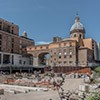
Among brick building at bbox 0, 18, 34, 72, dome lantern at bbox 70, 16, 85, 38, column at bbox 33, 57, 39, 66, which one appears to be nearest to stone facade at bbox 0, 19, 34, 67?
brick building at bbox 0, 18, 34, 72

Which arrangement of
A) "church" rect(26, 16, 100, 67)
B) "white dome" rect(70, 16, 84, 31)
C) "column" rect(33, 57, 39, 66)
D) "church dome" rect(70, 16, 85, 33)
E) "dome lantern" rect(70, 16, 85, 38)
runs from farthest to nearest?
"white dome" rect(70, 16, 84, 31)
"church dome" rect(70, 16, 85, 33)
"dome lantern" rect(70, 16, 85, 38)
"column" rect(33, 57, 39, 66)
"church" rect(26, 16, 100, 67)

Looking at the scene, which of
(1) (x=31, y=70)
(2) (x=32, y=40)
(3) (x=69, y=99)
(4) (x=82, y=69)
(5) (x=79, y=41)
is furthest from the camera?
(2) (x=32, y=40)

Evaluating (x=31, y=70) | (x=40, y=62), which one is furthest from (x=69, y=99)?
(x=40, y=62)

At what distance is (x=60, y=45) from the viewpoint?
77.3 meters

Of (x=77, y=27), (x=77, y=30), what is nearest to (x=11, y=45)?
(x=77, y=30)

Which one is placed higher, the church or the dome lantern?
the dome lantern

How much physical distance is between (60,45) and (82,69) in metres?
16.9

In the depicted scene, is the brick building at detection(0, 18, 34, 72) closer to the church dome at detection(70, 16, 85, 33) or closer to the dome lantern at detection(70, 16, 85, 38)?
the dome lantern at detection(70, 16, 85, 38)

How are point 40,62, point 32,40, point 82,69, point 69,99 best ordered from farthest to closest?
point 32,40 → point 40,62 → point 82,69 → point 69,99

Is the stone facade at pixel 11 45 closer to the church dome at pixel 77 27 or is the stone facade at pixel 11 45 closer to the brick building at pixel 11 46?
the brick building at pixel 11 46

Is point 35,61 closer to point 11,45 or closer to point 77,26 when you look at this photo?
point 11,45

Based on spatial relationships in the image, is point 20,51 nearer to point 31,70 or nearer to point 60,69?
point 31,70

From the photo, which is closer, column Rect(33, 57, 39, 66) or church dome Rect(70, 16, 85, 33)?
column Rect(33, 57, 39, 66)

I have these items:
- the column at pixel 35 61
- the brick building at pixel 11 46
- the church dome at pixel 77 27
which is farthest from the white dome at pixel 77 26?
the brick building at pixel 11 46
